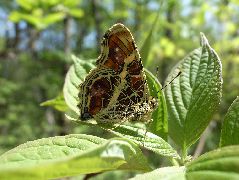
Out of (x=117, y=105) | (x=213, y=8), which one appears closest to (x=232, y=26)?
(x=213, y=8)

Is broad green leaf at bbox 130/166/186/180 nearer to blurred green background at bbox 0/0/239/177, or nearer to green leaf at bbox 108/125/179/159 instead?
green leaf at bbox 108/125/179/159

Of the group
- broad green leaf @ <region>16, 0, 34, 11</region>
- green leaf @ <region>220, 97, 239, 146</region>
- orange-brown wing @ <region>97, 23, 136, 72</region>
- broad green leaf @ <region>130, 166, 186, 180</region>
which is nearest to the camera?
broad green leaf @ <region>130, 166, 186, 180</region>

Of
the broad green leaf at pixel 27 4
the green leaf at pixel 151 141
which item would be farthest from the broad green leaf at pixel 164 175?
the broad green leaf at pixel 27 4

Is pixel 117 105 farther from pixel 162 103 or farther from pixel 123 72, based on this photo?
pixel 162 103

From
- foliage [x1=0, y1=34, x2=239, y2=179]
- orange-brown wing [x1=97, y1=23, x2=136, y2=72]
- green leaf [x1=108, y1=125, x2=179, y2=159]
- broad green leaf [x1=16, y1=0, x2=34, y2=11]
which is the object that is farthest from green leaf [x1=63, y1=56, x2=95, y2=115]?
broad green leaf [x1=16, y1=0, x2=34, y2=11]

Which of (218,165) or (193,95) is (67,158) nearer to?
(218,165)

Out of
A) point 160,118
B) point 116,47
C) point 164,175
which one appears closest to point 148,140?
point 160,118
